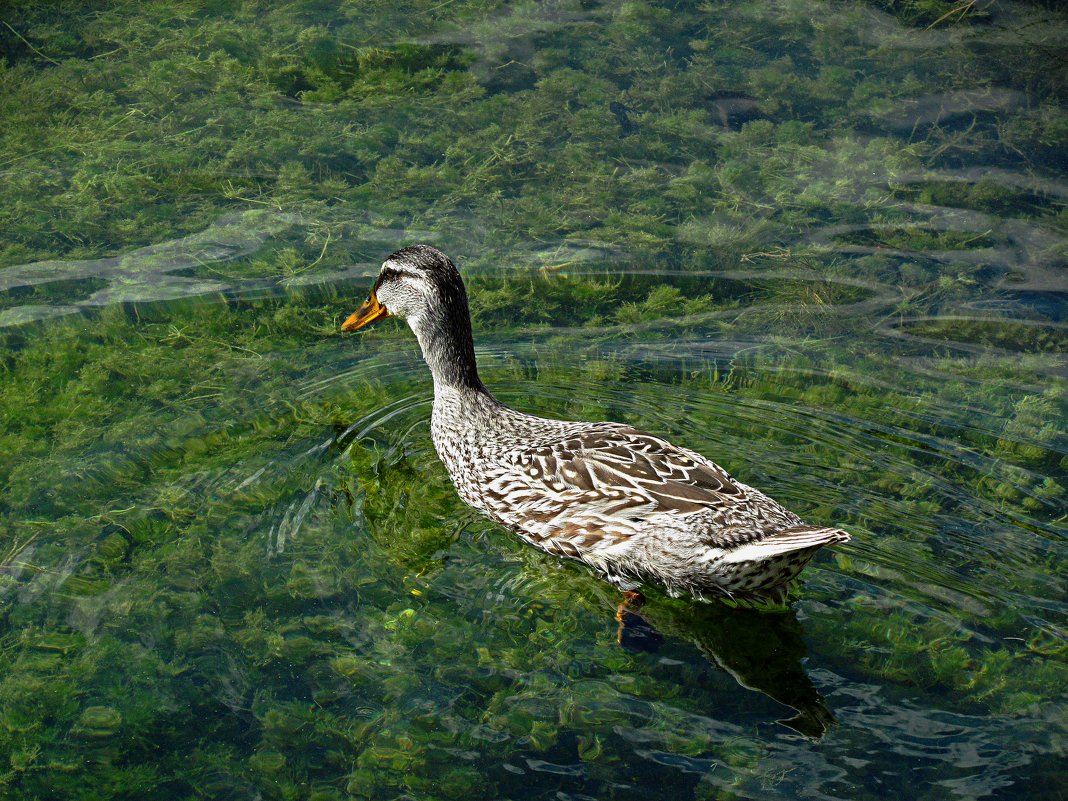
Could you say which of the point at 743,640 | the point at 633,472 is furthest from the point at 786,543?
the point at 633,472

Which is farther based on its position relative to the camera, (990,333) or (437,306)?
(990,333)

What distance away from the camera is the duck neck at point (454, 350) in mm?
7035

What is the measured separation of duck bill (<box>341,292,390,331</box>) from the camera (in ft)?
24.5

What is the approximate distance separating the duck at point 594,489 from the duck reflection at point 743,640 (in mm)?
125

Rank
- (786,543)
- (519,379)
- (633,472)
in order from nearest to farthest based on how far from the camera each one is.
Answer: (786,543) < (633,472) < (519,379)

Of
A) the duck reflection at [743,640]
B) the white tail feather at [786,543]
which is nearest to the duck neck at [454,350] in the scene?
the duck reflection at [743,640]

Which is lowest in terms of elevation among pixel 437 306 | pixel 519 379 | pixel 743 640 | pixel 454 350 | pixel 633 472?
pixel 743 640

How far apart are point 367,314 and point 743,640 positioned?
333 cm

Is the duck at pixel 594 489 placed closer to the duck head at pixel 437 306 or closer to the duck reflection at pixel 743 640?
the duck head at pixel 437 306

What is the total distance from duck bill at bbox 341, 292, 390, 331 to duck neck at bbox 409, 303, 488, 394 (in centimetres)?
45

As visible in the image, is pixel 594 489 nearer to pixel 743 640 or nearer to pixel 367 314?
pixel 743 640

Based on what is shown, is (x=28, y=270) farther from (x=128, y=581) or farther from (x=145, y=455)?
(x=128, y=581)

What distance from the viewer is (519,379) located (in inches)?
304

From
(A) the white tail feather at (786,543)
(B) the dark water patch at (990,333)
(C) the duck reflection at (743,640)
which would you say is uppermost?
(B) the dark water patch at (990,333)
